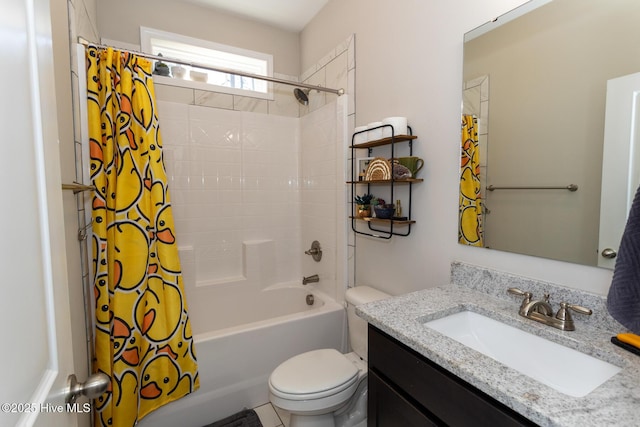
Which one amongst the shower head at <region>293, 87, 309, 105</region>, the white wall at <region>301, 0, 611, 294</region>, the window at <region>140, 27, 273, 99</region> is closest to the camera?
the white wall at <region>301, 0, 611, 294</region>

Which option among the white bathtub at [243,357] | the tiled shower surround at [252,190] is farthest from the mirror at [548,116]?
the white bathtub at [243,357]

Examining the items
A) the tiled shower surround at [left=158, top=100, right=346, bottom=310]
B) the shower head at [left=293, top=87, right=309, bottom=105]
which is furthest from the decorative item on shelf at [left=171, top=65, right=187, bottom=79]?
the shower head at [left=293, top=87, right=309, bottom=105]

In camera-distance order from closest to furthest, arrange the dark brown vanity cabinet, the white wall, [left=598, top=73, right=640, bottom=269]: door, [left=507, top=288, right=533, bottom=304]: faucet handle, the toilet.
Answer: the dark brown vanity cabinet → [left=598, top=73, right=640, bottom=269]: door → [left=507, top=288, right=533, bottom=304]: faucet handle → the white wall → the toilet

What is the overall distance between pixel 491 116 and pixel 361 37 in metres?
1.09

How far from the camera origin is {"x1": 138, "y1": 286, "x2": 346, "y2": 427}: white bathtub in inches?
65.3

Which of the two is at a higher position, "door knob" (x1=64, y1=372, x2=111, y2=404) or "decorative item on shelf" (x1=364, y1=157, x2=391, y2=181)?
"decorative item on shelf" (x1=364, y1=157, x2=391, y2=181)

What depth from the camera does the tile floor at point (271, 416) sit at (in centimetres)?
174

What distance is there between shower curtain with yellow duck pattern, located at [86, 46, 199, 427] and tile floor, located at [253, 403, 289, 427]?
18.2 inches

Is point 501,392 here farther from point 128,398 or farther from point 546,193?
point 128,398

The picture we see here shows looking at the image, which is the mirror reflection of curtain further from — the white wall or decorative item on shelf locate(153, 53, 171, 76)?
decorative item on shelf locate(153, 53, 171, 76)

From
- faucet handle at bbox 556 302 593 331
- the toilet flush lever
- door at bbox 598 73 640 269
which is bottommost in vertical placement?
the toilet flush lever

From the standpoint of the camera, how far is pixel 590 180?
0.93 meters

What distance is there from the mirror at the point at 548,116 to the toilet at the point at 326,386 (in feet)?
2.84

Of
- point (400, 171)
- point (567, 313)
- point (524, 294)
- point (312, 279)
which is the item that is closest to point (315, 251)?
point (312, 279)
